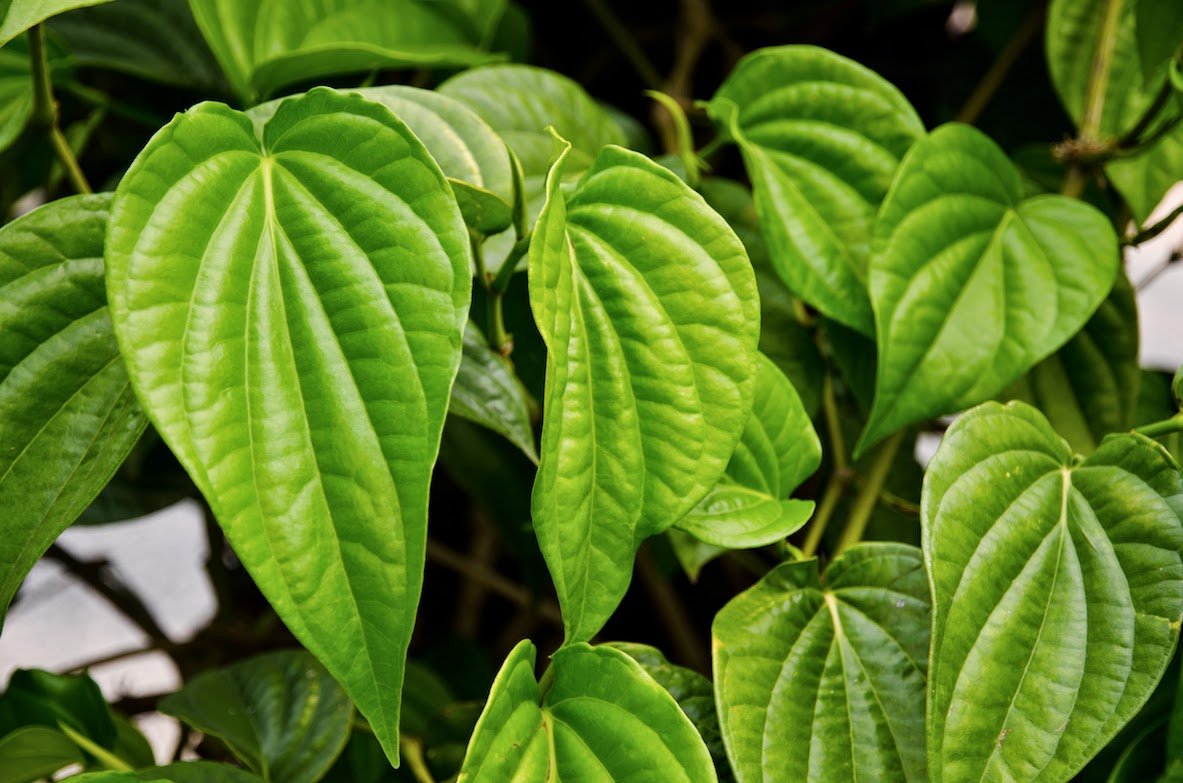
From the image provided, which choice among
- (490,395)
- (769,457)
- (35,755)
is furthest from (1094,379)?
(35,755)

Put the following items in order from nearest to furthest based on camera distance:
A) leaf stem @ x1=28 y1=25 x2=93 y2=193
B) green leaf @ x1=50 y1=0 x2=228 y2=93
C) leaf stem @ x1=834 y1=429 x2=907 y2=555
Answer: leaf stem @ x1=28 y1=25 x2=93 y2=193, leaf stem @ x1=834 y1=429 x2=907 y2=555, green leaf @ x1=50 y1=0 x2=228 y2=93

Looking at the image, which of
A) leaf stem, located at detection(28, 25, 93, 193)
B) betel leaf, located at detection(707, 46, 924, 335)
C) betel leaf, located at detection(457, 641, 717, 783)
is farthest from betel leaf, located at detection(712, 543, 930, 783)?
leaf stem, located at detection(28, 25, 93, 193)

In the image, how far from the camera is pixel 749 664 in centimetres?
38

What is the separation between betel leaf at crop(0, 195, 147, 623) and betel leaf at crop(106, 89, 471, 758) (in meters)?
0.07

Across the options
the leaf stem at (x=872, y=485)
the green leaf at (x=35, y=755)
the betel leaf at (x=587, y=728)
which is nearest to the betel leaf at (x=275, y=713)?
the green leaf at (x=35, y=755)

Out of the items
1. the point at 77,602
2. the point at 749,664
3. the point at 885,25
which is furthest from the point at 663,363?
the point at 77,602

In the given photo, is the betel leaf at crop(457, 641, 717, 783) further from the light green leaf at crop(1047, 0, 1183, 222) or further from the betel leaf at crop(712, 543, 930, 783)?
the light green leaf at crop(1047, 0, 1183, 222)

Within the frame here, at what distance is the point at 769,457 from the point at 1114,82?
36 centimetres

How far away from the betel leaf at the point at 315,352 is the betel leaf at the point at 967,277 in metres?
0.21

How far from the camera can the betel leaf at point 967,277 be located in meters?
0.44

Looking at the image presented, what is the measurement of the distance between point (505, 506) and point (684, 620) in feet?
0.81

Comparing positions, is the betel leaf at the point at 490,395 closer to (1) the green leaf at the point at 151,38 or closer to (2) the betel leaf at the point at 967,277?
(2) the betel leaf at the point at 967,277

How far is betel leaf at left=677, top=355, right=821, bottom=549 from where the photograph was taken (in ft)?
1.37

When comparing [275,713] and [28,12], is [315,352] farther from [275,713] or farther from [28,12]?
[275,713]
